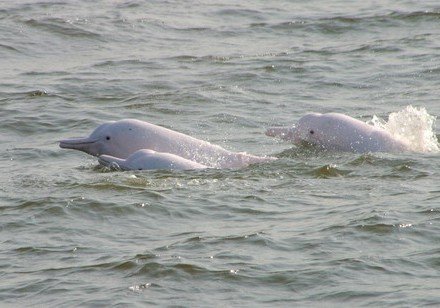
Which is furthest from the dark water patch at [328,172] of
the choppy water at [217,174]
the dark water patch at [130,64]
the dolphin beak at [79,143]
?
the dark water patch at [130,64]

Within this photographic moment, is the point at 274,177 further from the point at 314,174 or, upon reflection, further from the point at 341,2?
the point at 341,2

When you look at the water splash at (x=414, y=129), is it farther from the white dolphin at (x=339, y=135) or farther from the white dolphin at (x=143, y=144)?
the white dolphin at (x=143, y=144)

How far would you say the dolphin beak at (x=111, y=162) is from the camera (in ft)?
51.2

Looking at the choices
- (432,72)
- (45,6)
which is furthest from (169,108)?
(45,6)

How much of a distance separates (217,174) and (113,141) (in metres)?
1.66

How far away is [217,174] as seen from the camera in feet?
50.5

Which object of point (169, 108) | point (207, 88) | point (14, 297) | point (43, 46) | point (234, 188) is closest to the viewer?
point (14, 297)

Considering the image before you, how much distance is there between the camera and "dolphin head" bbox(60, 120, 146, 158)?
642 inches

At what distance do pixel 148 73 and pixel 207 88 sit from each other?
5.58 ft

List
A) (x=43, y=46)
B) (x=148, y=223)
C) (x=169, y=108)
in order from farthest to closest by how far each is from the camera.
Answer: (x=43, y=46), (x=169, y=108), (x=148, y=223)

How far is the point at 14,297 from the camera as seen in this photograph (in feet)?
37.3

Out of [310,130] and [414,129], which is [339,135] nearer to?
[310,130]

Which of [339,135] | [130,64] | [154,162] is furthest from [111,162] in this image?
[130,64]

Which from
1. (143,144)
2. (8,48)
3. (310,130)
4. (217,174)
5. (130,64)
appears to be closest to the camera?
(217,174)
